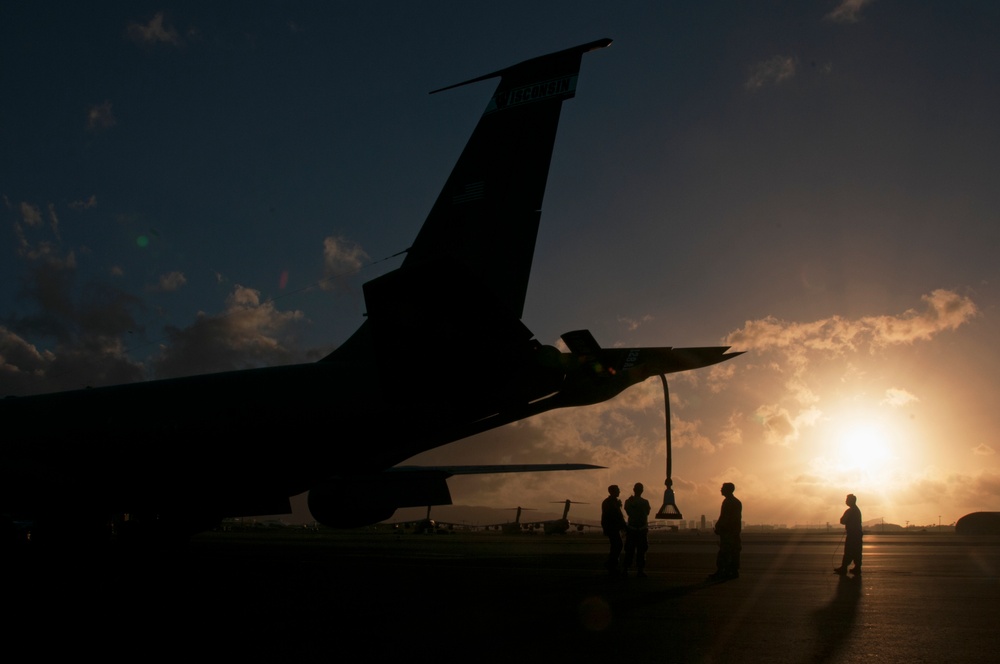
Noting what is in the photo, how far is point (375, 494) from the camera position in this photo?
19344mm

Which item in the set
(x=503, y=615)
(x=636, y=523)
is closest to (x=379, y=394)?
(x=636, y=523)

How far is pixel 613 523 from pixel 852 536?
13.5 ft

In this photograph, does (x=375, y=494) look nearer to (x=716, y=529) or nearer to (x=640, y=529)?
(x=640, y=529)

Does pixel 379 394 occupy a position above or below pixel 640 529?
above

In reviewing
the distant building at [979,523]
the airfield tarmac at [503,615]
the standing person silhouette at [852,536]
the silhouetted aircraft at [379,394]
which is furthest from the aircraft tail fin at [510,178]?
the distant building at [979,523]

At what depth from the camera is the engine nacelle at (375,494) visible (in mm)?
18828

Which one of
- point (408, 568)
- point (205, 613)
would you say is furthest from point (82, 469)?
point (205, 613)

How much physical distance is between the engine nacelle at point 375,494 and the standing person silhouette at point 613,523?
5.67 m

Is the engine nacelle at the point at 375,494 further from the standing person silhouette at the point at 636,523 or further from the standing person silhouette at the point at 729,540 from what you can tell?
the standing person silhouette at the point at 729,540

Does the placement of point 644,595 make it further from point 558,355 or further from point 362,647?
point 362,647

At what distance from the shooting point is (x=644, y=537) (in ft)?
44.5

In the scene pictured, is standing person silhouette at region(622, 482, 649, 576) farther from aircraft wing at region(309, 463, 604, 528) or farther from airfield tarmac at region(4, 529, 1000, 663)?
aircraft wing at region(309, 463, 604, 528)

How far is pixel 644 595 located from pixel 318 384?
6400mm

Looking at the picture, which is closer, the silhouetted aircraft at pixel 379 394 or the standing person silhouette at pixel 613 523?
the silhouetted aircraft at pixel 379 394
